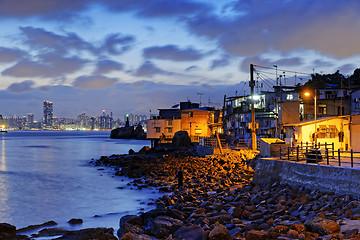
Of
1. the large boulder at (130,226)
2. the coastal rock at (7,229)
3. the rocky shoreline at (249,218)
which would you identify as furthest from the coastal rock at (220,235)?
the coastal rock at (7,229)

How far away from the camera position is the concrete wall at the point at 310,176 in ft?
48.4

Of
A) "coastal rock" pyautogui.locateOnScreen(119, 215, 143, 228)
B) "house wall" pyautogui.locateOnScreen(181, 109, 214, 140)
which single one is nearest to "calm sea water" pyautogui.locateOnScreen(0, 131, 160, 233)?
"coastal rock" pyautogui.locateOnScreen(119, 215, 143, 228)

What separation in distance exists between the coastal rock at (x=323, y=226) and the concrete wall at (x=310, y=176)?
3919 millimetres

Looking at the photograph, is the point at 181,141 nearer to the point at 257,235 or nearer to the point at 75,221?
the point at 75,221

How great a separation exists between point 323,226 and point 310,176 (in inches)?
255

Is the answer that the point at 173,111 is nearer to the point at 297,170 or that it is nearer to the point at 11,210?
Result: the point at 11,210

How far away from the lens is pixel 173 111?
90.3m

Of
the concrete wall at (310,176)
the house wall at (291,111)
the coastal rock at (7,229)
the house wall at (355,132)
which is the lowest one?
the coastal rock at (7,229)

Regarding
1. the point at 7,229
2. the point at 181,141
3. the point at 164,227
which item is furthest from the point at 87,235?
the point at 181,141

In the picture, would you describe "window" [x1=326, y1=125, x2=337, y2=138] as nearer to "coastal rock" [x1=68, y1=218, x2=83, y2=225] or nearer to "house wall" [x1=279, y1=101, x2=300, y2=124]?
"house wall" [x1=279, y1=101, x2=300, y2=124]

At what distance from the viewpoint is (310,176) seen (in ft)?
56.3

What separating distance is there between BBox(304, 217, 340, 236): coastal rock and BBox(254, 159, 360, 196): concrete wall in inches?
154

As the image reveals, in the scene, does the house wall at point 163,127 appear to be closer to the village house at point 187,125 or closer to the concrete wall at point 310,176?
the village house at point 187,125

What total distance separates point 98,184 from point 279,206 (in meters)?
24.2
